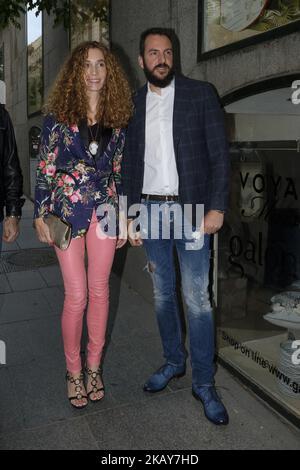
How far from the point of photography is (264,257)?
144 inches

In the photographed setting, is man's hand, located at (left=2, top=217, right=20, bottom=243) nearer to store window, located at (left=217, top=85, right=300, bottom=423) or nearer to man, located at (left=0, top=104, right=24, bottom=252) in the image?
man, located at (left=0, top=104, right=24, bottom=252)

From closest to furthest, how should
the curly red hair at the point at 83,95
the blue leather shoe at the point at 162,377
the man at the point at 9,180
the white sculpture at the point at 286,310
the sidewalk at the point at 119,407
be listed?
the sidewalk at the point at 119,407 < the curly red hair at the point at 83,95 < the man at the point at 9,180 < the blue leather shoe at the point at 162,377 < the white sculpture at the point at 286,310

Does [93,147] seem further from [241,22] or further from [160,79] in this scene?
[241,22]

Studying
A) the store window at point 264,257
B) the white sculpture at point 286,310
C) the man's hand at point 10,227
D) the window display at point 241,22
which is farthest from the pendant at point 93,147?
the white sculpture at point 286,310

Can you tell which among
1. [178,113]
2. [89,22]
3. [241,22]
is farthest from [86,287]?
[89,22]

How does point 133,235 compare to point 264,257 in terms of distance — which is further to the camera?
point 264,257

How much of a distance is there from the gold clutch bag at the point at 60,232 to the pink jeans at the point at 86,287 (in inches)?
2.7

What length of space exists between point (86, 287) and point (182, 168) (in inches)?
38.8

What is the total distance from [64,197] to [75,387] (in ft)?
4.24

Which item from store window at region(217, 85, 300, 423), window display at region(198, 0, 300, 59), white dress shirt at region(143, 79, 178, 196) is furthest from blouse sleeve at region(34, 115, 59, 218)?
window display at region(198, 0, 300, 59)

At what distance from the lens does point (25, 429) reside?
2801 millimetres

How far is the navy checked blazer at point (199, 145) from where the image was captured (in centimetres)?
273

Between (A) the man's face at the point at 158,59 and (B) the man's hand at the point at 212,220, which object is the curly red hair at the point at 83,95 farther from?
(B) the man's hand at the point at 212,220
